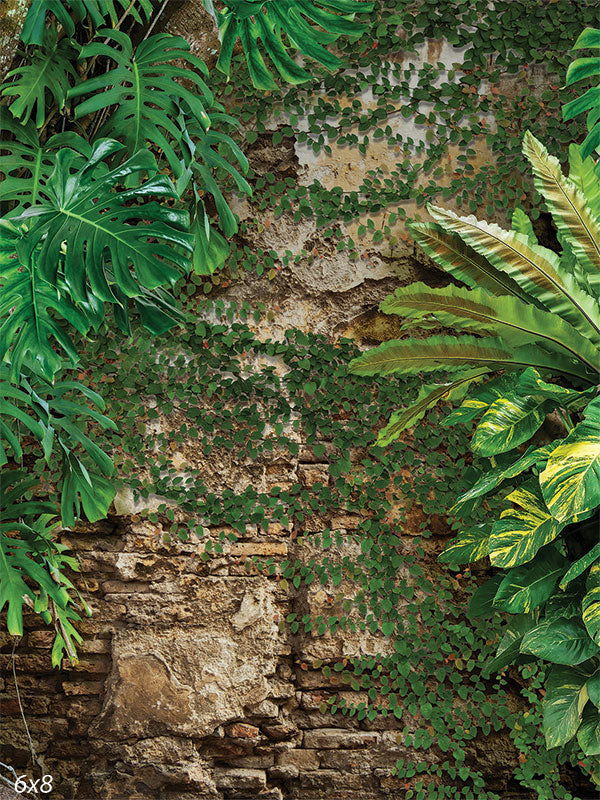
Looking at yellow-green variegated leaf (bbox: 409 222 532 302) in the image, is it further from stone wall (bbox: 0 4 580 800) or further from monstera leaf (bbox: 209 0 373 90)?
stone wall (bbox: 0 4 580 800)

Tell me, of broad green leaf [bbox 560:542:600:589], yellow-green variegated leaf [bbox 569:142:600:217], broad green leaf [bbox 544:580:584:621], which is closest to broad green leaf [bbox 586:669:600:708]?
broad green leaf [bbox 544:580:584:621]

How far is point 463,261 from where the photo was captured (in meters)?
1.88

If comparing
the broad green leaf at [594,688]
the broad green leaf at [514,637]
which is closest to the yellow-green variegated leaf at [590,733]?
the broad green leaf at [594,688]

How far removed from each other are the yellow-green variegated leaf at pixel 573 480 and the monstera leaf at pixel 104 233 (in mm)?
934

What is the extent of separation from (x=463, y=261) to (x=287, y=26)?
2.40 feet

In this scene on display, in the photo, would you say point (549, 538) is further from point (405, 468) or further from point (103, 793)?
point (103, 793)

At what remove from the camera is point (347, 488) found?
2463 mm

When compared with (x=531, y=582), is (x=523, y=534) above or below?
above

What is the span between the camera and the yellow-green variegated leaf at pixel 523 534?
1.62 m

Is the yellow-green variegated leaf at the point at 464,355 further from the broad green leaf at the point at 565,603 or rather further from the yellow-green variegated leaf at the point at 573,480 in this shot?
the broad green leaf at the point at 565,603

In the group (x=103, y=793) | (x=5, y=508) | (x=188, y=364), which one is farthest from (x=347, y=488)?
(x=103, y=793)

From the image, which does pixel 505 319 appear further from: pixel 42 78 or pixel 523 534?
pixel 42 78

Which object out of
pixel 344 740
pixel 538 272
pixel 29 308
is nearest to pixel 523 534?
pixel 538 272

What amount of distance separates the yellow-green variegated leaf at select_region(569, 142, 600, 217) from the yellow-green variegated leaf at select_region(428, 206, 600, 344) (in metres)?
0.24
